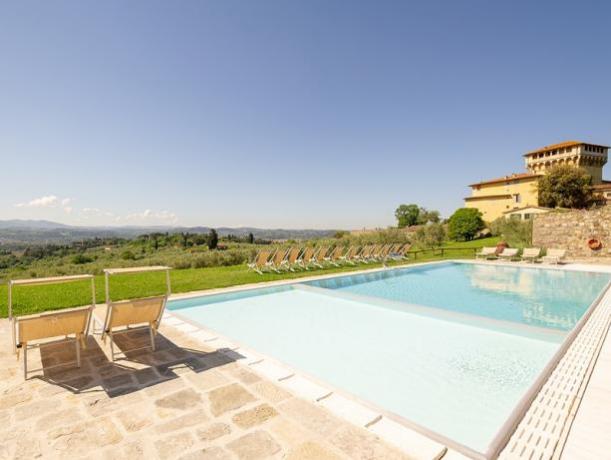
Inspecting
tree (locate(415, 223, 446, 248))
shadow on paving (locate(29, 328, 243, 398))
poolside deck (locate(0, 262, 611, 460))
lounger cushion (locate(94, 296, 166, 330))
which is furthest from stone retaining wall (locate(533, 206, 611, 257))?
lounger cushion (locate(94, 296, 166, 330))

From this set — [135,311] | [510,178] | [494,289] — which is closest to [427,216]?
[510,178]

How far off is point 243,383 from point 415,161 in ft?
89.1

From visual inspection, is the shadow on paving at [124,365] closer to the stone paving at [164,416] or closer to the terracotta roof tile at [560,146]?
the stone paving at [164,416]

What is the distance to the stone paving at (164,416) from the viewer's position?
6.44 ft

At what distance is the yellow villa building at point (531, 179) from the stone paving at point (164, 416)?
135 ft

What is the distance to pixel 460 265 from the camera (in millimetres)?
14359

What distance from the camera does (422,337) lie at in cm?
511

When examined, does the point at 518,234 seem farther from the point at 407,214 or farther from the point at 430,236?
the point at 407,214

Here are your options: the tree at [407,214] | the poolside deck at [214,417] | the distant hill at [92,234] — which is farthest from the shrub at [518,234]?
the tree at [407,214]

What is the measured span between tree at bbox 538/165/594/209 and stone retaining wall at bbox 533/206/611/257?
59.3 ft

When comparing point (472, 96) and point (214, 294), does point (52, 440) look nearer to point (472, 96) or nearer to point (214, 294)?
point (214, 294)

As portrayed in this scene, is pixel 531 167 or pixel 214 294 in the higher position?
pixel 531 167

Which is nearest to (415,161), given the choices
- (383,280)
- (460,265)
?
(460,265)

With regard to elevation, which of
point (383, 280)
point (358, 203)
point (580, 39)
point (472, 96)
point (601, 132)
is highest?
point (601, 132)
